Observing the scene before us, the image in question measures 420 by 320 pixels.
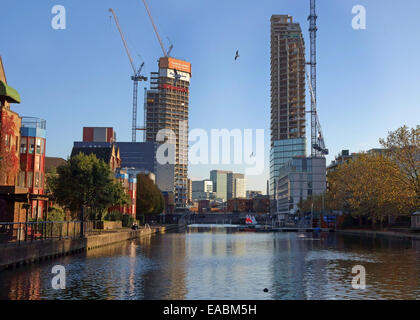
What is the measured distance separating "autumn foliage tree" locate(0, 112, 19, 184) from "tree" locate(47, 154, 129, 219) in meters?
13.7

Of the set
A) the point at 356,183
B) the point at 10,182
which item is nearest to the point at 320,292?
the point at 10,182

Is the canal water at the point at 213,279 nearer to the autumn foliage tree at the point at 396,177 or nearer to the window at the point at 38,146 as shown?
the window at the point at 38,146

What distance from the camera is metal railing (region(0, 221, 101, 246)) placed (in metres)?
40.0

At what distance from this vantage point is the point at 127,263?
1725 inches

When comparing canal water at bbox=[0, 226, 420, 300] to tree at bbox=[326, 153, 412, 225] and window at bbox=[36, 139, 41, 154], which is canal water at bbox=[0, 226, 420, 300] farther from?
tree at bbox=[326, 153, 412, 225]

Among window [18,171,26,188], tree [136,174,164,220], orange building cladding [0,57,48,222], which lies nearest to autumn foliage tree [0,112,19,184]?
orange building cladding [0,57,48,222]

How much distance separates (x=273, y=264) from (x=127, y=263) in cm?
1262

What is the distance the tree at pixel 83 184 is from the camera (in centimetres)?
7800

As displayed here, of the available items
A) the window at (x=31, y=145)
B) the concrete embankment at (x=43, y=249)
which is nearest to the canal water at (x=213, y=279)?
the concrete embankment at (x=43, y=249)

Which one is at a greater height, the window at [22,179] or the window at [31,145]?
the window at [31,145]

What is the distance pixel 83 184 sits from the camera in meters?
78.1

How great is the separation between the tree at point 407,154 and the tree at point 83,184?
47.9 metres

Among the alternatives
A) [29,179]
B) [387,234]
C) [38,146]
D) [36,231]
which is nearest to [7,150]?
[29,179]
